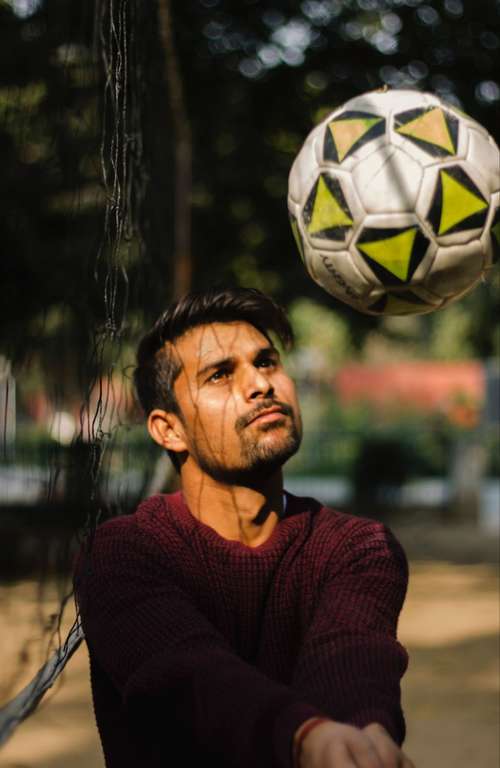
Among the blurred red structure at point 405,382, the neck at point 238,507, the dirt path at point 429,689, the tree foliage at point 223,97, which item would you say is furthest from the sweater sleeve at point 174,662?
the blurred red structure at point 405,382

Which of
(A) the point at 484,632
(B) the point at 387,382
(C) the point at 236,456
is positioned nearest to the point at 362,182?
(C) the point at 236,456

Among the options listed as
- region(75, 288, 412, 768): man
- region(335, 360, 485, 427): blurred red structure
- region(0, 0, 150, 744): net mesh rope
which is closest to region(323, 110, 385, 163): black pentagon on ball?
region(0, 0, 150, 744): net mesh rope

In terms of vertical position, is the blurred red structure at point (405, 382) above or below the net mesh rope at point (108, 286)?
below

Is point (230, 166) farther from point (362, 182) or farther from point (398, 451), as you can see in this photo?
point (362, 182)

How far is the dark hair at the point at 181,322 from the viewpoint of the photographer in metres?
2.44

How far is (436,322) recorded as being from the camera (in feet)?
136

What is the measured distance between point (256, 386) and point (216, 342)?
162 mm

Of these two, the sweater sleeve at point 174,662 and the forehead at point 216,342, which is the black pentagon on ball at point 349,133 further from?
the sweater sleeve at point 174,662

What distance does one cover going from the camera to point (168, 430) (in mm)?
2469

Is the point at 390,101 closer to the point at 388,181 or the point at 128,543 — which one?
the point at 388,181

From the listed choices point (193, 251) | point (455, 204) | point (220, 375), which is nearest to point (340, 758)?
point (220, 375)

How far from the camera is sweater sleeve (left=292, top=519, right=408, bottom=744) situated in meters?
1.88

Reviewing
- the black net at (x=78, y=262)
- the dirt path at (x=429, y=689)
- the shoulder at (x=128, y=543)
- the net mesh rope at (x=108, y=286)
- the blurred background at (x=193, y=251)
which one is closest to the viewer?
the shoulder at (x=128, y=543)

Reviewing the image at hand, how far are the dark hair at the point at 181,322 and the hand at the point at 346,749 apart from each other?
0.96 m
